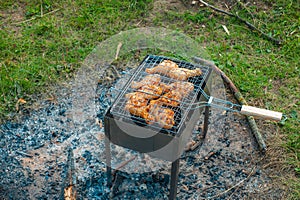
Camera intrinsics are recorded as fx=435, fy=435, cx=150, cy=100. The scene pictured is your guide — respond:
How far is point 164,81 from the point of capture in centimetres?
370

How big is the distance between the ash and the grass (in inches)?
15.0

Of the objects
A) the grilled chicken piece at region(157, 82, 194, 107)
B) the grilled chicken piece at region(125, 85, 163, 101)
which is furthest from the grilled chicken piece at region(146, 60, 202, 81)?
the grilled chicken piece at region(125, 85, 163, 101)

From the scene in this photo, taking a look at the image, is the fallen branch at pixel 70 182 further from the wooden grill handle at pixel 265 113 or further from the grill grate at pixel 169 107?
the wooden grill handle at pixel 265 113

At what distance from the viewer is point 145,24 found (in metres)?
5.82

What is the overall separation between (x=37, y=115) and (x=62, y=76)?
0.65 meters

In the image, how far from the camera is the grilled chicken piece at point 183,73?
3.61 metres

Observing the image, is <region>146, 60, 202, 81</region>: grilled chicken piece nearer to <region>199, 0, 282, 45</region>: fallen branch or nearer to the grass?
the grass

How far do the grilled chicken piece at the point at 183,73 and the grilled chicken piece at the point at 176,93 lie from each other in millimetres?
87

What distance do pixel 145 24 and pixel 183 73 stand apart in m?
2.36

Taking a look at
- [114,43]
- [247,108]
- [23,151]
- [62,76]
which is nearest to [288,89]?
[247,108]

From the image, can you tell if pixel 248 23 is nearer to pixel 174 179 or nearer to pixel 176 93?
pixel 176 93

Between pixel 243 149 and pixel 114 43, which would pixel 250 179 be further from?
pixel 114 43

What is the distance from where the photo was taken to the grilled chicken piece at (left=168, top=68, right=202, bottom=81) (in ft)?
11.8

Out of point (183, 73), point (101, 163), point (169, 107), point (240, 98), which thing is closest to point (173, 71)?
point (183, 73)
